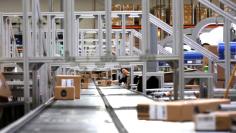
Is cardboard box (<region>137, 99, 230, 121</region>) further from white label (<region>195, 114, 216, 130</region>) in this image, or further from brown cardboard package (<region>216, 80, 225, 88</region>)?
brown cardboard package (<region>216, 80, 225, 88</region>)

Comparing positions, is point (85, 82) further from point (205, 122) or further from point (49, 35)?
point (205, 122)

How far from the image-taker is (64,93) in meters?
5.80

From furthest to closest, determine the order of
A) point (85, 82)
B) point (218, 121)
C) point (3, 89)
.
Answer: point (85, 82) < point (3, 89) < point (218, 121)

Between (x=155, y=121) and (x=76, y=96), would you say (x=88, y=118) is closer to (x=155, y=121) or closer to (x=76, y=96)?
(x=155, y=121)

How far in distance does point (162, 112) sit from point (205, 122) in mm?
672

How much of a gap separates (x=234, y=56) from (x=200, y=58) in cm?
322

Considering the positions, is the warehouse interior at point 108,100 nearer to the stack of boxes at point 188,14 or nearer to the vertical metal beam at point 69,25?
the vertical metal beam at point 69,25

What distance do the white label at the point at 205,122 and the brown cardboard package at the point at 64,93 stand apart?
3.43m

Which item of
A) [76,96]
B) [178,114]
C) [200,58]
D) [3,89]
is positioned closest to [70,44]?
[3,89]

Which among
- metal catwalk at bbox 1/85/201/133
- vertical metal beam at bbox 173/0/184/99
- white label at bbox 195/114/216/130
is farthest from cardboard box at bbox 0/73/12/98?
white label at bbox 195/114/216/130

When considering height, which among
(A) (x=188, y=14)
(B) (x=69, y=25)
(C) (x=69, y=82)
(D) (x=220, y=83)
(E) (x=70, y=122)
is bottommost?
(E) (x=70, y=122)

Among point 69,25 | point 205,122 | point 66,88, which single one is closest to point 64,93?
point 66,88

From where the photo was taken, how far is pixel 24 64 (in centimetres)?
471

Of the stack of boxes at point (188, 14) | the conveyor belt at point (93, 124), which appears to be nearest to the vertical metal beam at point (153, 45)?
the conveyor belt at point (93, 124)
